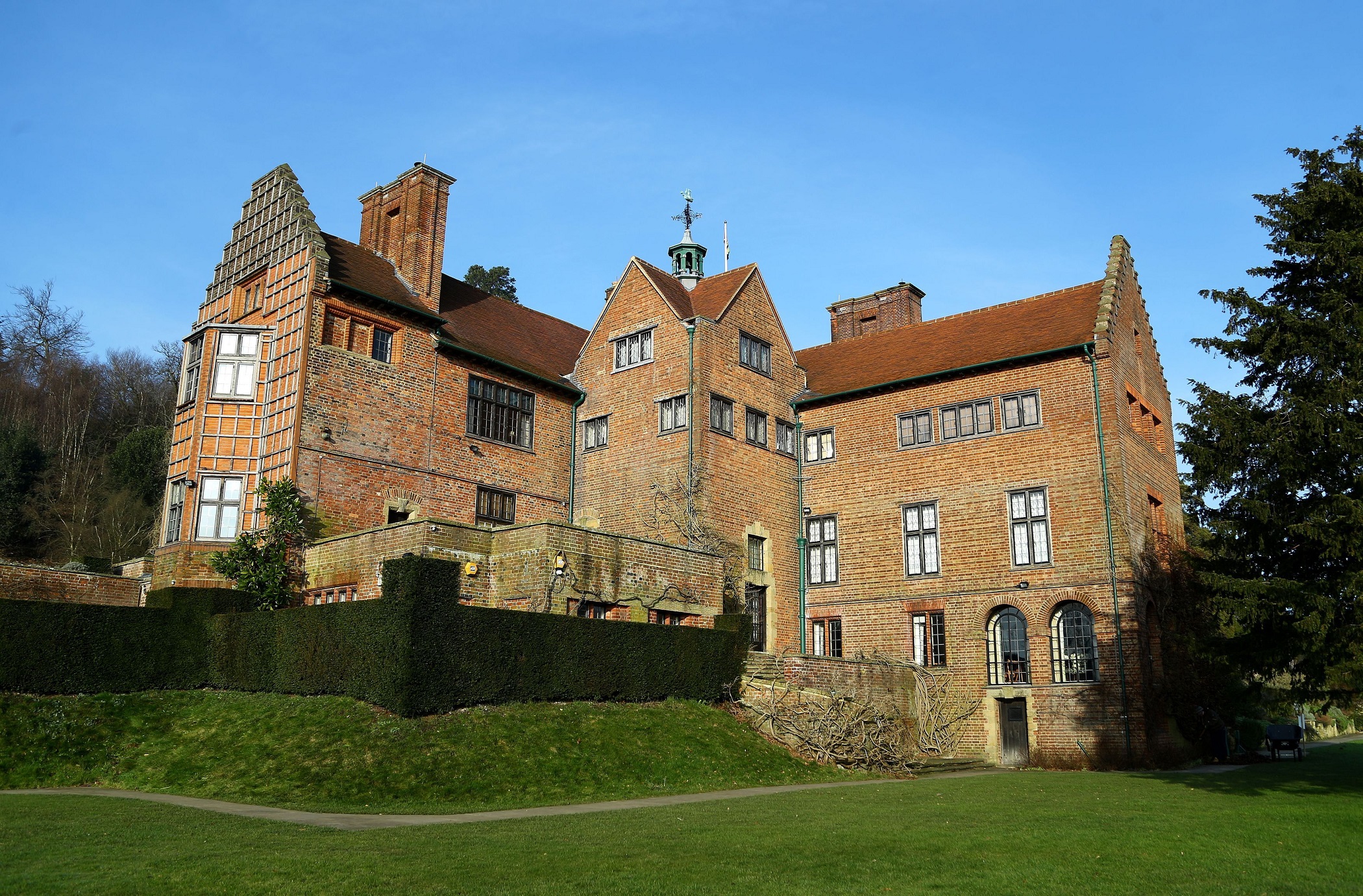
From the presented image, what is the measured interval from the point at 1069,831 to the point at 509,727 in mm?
9098

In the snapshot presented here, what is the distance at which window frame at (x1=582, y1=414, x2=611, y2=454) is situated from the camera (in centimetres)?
3106

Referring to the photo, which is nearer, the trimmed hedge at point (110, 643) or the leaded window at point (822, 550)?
the trimmed hedge at point (110, 643)

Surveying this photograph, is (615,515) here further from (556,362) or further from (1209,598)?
(1209,598)

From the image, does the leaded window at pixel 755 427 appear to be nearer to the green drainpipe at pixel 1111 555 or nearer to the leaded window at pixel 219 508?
the green drainpipe at pixel 1111 555

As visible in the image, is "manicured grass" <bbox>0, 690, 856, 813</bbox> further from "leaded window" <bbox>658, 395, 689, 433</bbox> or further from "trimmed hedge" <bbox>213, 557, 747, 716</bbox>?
"leaded window" <bbox>658, 395, 689, 433</bbox>

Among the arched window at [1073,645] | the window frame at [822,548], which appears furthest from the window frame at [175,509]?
the arched window at [1073,645]

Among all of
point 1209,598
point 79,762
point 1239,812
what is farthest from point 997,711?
point 79,762

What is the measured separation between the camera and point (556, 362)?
33031 mm

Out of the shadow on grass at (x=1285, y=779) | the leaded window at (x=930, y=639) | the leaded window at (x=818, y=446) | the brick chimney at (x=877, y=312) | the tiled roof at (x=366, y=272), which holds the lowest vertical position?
the shadow on grass at (x=1285, y=779)

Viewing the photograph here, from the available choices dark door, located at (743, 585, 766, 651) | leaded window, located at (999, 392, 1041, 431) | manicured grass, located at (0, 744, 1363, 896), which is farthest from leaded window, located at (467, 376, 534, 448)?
manicured grass, located at (0, 744, 1363, 896)

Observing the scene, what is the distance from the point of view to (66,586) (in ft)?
81.9

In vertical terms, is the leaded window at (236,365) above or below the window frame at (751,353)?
below

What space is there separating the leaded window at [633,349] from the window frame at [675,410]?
5.10 feet

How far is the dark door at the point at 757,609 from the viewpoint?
29.2 m
